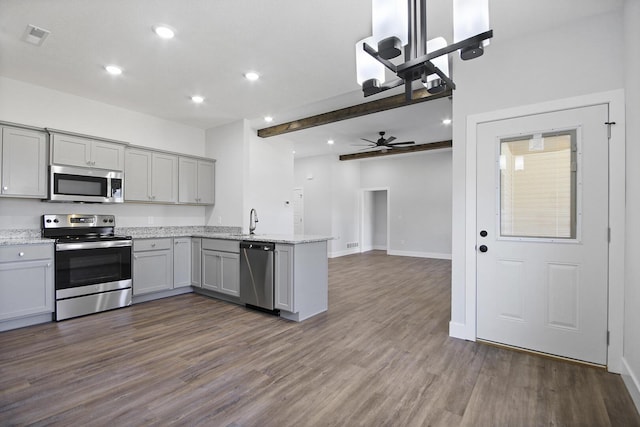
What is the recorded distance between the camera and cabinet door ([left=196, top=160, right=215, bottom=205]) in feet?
16.9

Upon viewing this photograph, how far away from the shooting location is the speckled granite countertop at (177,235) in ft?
11.3

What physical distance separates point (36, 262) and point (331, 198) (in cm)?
630

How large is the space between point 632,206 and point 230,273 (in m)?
4.00

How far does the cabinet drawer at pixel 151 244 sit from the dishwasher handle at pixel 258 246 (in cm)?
124

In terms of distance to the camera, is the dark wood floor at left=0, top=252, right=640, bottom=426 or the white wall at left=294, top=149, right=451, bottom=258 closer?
the dark wood floor at left=0, top=252, right=640, bottom=426

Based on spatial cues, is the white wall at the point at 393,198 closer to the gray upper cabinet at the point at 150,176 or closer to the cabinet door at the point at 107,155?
the gray upper cabinet at the point at 150,176

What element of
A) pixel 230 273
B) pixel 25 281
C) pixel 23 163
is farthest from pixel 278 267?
pixel 23 163

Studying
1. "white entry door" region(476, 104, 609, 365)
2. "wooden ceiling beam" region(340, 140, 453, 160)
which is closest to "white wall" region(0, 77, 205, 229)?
"wooden ceiling beam" region(340, 140, 453, 160)

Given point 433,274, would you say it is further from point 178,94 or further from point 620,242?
point 178,94

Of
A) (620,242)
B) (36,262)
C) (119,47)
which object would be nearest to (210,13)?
(119,47)

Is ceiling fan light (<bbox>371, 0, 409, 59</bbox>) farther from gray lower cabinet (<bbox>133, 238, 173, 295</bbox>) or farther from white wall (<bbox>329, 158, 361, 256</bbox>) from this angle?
white wall (<bbox>329, 158, 361, 256</bbox>)

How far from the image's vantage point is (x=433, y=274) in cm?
613

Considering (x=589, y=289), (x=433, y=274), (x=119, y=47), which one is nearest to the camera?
(x=589, y=289)

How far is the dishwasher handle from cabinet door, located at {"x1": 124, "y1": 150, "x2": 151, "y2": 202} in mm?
1682
